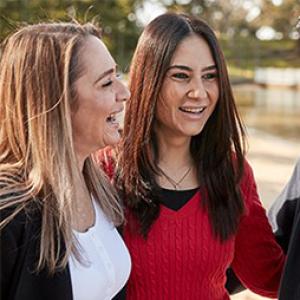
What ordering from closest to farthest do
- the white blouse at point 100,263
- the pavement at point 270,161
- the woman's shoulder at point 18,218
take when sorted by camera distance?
the woman's shoulder at point 18,218
the white blouse at point 100,263
the pavement at point 270,161

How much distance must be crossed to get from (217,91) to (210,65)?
0.08m

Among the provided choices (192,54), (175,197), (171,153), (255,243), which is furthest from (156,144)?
(255,243)

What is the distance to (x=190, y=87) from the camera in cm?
189

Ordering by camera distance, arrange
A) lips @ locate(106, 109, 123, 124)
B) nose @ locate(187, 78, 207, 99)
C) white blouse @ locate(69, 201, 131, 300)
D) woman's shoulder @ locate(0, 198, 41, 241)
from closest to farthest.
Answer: woman's shoulder @ locate(0, 198, 41, 241) < white blouse @ locate(69, 201, 131, 300) < lips @ locate(106, 109, 123, 124) < nose @ locate(187, 78, 207, 99)

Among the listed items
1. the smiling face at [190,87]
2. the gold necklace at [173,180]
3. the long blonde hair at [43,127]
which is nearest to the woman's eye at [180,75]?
the smiling face at [190,87]

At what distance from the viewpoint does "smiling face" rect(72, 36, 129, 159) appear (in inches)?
62.9

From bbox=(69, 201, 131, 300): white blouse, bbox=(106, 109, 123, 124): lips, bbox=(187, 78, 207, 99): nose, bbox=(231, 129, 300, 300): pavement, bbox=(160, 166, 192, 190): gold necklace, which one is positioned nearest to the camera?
bbox=(69, 201, 131, 300): white blouse

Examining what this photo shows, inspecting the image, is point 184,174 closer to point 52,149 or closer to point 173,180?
point 173,180

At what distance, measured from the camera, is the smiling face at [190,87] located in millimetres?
1897

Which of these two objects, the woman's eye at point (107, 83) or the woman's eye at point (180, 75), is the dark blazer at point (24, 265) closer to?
the woman's eye at point (107, 83)

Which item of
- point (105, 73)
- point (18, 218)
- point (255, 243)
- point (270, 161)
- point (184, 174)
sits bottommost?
point (270, 161)

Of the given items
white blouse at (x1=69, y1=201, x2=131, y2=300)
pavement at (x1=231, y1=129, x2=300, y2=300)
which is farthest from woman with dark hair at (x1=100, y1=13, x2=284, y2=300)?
pavement at (x1=231, y1=129, x2=300, y2=300)

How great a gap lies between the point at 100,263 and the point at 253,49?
42.6 metres

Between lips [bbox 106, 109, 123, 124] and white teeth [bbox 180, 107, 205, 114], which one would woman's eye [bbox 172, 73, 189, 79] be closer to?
white teeth [bbox 180, 107, 205, 114]
